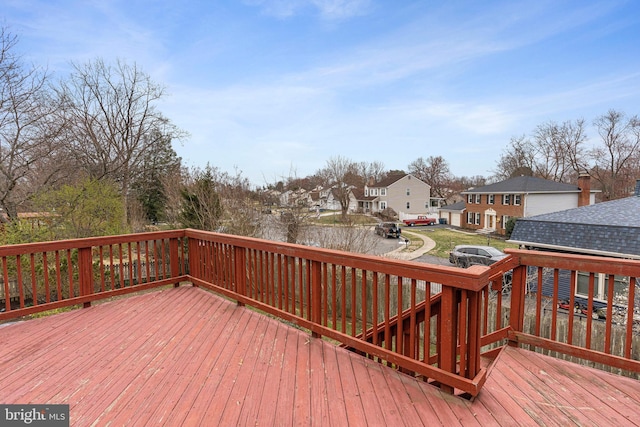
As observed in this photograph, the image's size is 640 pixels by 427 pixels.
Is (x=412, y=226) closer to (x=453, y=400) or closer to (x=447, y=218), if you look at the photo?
(x=447, y=218)

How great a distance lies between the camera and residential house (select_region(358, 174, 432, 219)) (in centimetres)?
3825

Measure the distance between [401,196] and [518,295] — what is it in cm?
3702

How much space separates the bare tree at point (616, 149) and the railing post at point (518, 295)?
3435cm

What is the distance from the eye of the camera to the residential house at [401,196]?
125 ft

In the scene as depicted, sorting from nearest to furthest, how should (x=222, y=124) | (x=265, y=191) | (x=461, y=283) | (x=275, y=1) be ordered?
(x=461, y=283)
(x=275, y=1)
(x=265, y=191)
(x=222, y=124)

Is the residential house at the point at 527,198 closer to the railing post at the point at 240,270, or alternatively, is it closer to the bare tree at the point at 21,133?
the railing post at the point at 240,270

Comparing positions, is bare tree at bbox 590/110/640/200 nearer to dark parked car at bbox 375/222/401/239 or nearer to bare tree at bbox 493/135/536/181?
bare tree at bbox 493/135/536/181

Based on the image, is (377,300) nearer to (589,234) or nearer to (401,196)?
(589,234)

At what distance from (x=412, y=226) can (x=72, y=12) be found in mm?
29211

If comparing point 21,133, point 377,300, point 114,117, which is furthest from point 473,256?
point 114,117

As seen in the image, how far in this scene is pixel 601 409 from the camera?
187cm

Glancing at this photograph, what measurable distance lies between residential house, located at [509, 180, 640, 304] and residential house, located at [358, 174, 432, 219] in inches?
1027

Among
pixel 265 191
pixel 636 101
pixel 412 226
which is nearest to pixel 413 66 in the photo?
pixel 265 191

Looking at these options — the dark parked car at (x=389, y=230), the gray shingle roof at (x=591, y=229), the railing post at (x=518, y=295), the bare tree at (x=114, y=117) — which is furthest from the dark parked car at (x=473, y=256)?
the bare tree at (x=114, y=117)
